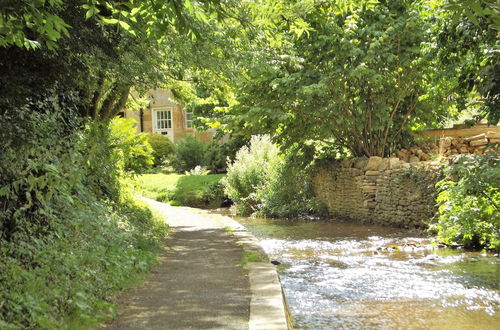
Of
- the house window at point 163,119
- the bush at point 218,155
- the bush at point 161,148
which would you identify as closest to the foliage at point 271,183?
the bush at point 218,155

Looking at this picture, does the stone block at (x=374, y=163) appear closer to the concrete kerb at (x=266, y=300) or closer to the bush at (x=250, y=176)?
the bush at (x=250, y=176)

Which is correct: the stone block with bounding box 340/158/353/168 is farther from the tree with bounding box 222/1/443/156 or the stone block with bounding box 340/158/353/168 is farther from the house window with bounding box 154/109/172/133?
the house window with bounding box 154/109/172/133

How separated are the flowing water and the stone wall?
1.38 meters

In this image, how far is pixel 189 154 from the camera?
3256 centimetres

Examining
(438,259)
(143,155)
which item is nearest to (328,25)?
(143,155)

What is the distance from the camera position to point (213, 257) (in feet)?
29.3

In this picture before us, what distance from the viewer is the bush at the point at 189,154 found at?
32.3 m

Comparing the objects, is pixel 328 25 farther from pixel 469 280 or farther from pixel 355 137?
pixel 469 280

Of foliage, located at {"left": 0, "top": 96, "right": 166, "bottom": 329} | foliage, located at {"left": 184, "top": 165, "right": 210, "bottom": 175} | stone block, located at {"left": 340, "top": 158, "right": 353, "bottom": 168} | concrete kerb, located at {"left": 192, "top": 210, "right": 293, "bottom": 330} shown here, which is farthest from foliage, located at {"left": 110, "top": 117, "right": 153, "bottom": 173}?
foliage, located at {"left": 184, "top": 165, "right": 210, "bottom": 175}

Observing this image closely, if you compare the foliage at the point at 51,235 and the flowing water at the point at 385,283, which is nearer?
the foliage at the point at 51,235

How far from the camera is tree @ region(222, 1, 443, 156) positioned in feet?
48.8

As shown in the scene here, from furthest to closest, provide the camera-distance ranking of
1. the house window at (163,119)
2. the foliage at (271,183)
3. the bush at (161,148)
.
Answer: the house window at (163,119) < the bush at (161,148) < the foliage at (271,183)

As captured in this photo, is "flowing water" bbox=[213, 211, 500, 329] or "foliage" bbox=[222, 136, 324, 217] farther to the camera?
"foliage" bbox=[222, 136, 324, 217]

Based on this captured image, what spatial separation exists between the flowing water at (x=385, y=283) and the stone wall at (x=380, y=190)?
1.38 meters
